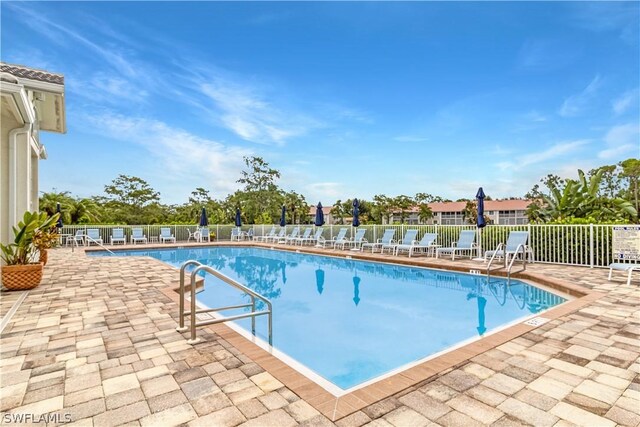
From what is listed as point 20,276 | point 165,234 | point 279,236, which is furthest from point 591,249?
point 165,234

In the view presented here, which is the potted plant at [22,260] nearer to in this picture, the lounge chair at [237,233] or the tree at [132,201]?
the lounge chair at [237,233]

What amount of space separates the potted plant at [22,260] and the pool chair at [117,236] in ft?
39.1

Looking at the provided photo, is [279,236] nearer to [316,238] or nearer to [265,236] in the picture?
[265,236]

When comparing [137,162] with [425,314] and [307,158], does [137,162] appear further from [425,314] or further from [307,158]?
[425,314]

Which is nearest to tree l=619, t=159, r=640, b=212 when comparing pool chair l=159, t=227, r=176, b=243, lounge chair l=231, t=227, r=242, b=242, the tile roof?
lounge chair l=231, t=227, r=242, b=242

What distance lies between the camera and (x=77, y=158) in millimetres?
20234

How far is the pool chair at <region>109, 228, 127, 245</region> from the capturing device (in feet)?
56.7

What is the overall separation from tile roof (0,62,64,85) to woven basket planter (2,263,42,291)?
4.04 m

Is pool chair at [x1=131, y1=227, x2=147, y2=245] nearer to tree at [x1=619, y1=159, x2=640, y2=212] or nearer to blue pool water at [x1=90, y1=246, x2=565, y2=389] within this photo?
blue pool water at [x1=90, y1=246, x2=565, y2=389]

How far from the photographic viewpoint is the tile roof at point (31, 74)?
23.1ft

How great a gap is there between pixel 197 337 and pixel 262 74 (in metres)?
13.8

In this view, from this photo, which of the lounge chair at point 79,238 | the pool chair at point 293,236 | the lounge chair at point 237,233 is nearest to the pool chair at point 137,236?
the lounge chair at point 79,238

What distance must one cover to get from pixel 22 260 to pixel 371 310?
649 centimetres

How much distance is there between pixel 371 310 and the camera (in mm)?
6105
